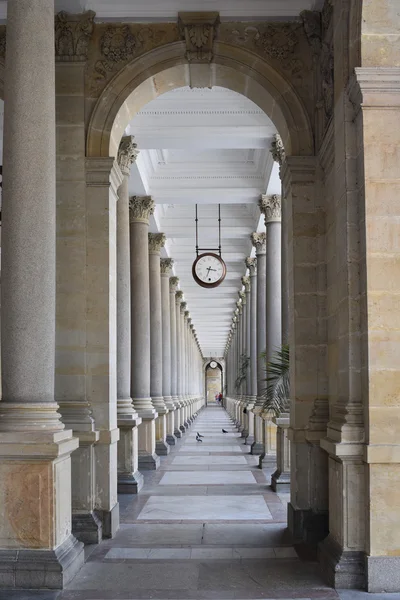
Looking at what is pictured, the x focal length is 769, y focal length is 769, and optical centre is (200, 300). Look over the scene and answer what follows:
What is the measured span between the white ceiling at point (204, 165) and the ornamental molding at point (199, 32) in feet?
13.6

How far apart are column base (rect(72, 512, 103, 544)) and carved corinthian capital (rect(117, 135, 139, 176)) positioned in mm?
7324

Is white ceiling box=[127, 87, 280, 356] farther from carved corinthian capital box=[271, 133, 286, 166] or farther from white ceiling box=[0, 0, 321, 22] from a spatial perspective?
white ceiling box=[0, 0, 321, 22]

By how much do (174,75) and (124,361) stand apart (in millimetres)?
5856

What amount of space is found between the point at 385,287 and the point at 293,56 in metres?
4.03

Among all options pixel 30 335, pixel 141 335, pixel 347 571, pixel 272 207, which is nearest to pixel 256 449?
pixel 141 335

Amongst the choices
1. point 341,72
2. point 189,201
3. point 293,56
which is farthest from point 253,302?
point 341,72

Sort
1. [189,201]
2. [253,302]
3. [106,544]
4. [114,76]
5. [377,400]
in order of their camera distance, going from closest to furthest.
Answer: [377,400]
[106,544]
[114,76]
[189,201]
[253,302]

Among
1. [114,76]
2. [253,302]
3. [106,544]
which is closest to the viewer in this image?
[106,544]

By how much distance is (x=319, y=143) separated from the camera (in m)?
9.34

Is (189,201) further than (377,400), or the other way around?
(189,201)

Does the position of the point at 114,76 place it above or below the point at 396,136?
above

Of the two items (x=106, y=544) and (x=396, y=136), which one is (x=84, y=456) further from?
(x=396, y=136)

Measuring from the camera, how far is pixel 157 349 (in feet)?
70.1

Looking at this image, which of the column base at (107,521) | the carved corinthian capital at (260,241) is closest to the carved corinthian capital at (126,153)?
the column base at (107,521)
